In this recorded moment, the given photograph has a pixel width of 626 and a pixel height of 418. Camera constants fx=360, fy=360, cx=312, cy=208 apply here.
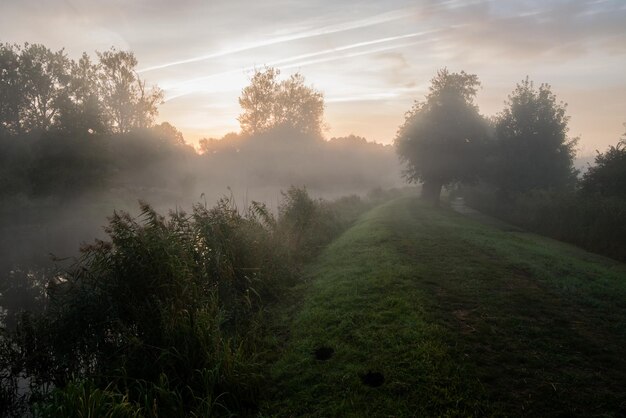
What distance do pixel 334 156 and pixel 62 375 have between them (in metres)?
75.5

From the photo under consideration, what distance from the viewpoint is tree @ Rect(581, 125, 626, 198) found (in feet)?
82.1

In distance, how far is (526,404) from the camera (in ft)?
18.1

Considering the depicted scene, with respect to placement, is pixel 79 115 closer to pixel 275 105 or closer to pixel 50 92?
pixel 50 92

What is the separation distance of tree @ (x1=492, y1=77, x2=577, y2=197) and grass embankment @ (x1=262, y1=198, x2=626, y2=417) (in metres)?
26.1

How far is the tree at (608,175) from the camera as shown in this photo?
2503cm

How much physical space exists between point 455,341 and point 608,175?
1044 inches

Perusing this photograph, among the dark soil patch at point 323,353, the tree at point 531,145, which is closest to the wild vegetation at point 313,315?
the dark soil patch at point 323,353

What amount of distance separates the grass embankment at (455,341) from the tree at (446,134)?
2659 centimetres

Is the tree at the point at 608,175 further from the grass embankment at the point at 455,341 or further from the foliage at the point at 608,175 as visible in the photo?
the grass embankment at the point at 455,341

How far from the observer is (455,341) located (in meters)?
7.41

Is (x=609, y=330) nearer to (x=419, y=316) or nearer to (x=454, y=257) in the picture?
(x=419, y=316)

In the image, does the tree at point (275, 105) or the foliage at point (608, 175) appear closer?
the foliage at point (608, 175)

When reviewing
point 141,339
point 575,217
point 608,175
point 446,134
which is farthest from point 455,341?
point 446,134

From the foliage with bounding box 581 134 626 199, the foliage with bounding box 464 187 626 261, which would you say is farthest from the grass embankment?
Result: the foliage with bounding box 581 134 626 199
